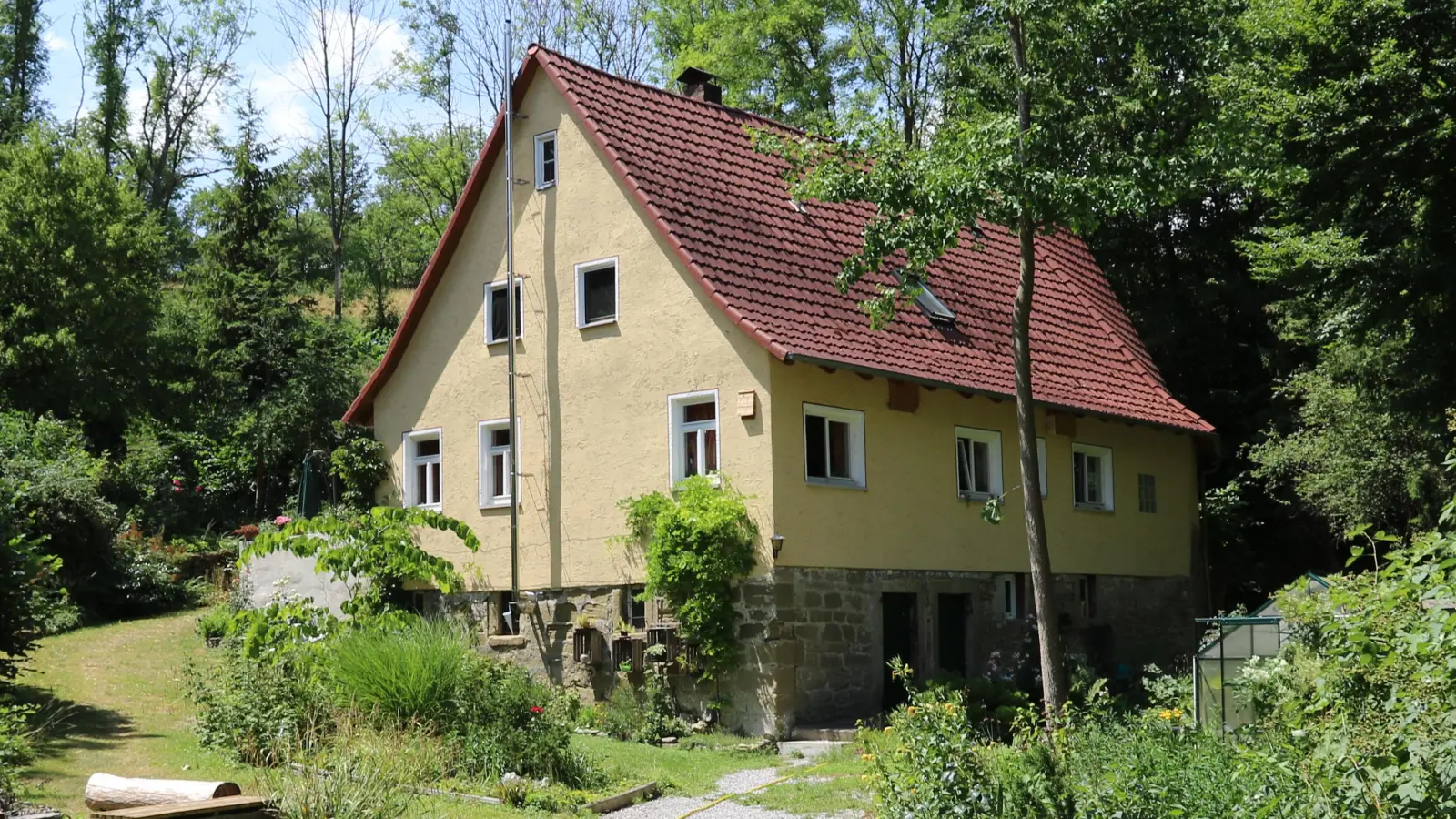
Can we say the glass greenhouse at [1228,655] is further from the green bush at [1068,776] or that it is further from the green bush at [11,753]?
the green bush at [11,753]

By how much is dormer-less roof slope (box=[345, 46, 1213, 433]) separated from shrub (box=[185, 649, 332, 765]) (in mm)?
6585

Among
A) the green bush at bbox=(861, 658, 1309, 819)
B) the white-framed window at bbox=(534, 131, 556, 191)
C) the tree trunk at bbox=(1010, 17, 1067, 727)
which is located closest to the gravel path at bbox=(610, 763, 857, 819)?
the green bush at bbox=(861, 658, 1309, 819)

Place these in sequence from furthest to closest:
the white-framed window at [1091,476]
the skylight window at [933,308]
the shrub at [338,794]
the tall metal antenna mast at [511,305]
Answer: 1. the white-framed window at [1091,476]
2. the skylight window at [933,308]
3. the tall metal antenna mast at [511,305]
4. the shrub at [338,794]

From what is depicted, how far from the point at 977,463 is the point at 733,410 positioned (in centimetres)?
488

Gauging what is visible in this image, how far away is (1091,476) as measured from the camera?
24250mm

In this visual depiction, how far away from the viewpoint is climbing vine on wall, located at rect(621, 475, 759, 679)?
59.6 feet

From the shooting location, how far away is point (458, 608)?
21.7 m

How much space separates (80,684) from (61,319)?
17.8 meters

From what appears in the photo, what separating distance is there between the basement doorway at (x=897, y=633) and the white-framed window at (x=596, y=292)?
17.7 feet

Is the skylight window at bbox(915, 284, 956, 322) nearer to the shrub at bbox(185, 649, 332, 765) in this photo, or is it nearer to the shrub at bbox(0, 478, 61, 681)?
the shrub at bbox(185, 649, 332, 765)

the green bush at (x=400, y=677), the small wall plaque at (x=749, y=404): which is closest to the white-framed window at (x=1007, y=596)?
the small wall plaque at (x=749, y=404)

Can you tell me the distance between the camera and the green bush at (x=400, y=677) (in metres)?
14.5

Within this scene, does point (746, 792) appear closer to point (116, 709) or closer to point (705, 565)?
point (705, 565)

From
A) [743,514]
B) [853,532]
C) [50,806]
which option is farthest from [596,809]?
[853,532]
